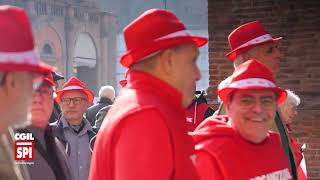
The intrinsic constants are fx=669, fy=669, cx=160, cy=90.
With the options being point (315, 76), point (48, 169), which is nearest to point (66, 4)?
point (315, 76)

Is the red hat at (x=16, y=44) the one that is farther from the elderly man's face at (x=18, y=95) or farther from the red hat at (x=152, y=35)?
the red hat at (x=152, y=35)

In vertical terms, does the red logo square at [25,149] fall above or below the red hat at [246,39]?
below

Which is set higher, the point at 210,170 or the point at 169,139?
the point at 169,139

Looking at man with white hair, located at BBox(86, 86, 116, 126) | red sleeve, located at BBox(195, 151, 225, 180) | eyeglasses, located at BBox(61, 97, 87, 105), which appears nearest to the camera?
red sleeve, located at BBox(195, 151, 225, 180)

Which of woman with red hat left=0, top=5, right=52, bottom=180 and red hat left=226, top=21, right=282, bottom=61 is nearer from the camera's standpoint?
woman with red hat left=0, top=5, right=52, bottom=180

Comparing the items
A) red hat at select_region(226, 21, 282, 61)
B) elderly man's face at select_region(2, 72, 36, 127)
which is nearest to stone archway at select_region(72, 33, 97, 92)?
red hat at select_region(226, 21, 282, 61)

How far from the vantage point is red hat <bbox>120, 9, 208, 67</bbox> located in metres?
2.57

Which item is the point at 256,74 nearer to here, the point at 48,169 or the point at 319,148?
the point at 48,169

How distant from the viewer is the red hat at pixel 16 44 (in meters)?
2.00

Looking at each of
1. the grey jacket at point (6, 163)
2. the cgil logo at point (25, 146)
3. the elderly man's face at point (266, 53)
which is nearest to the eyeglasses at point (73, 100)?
the cgil logo at point (25, 146)

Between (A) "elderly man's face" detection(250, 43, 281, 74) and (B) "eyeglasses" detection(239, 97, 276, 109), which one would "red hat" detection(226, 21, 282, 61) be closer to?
(A) "elderly man's face" detection(250, 43, 281, 74)

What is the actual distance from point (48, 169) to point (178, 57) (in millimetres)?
1442

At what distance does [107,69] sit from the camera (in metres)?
43.6

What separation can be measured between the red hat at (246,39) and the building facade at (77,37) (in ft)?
100
